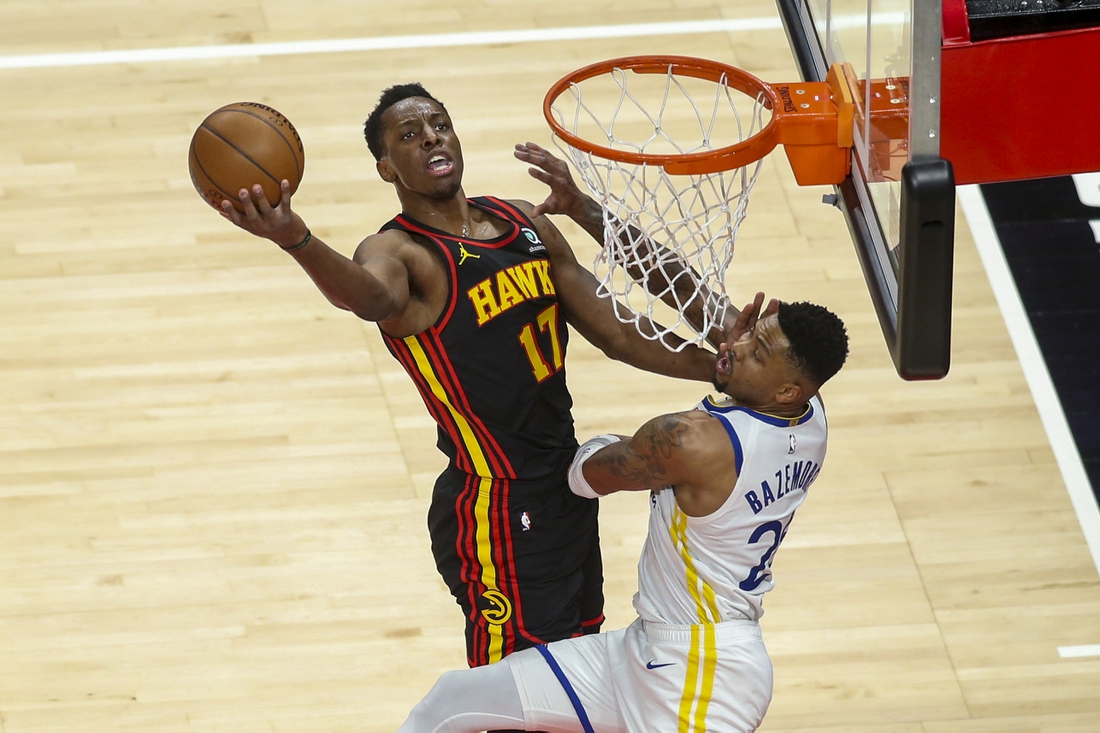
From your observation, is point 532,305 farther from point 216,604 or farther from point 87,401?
point 87,401

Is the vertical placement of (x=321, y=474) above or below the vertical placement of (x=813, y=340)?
below

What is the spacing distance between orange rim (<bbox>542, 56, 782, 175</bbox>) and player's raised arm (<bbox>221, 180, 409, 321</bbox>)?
0.55 meters

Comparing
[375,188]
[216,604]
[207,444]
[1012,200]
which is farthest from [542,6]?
[216,604]

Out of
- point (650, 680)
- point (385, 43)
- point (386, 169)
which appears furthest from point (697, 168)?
point (385, 43)

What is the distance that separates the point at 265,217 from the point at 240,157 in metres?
0.19

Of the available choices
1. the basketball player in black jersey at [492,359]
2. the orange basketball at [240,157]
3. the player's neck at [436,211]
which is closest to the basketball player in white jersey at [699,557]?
the basketball player in black jersey at [492,359]

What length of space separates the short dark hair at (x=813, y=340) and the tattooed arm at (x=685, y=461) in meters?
0.27

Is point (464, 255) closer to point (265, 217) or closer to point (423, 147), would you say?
point (423, 147)

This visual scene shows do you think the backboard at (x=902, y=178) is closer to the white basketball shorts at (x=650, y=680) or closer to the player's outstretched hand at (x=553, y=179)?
the player's outstretched hand at (x=553, y=179)

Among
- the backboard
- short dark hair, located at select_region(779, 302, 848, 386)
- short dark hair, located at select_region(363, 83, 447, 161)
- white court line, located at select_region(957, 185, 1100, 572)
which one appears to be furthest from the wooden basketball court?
the backboard

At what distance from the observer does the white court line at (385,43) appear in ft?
27.0

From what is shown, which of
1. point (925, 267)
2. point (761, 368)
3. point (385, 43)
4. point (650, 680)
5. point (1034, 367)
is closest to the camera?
point (925, 267)

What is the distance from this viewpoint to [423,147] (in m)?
4.04

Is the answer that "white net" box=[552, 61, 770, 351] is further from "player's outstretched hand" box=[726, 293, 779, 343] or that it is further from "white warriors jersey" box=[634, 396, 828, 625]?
"white warriors jersey" box=[634, 396, 828, 625]
